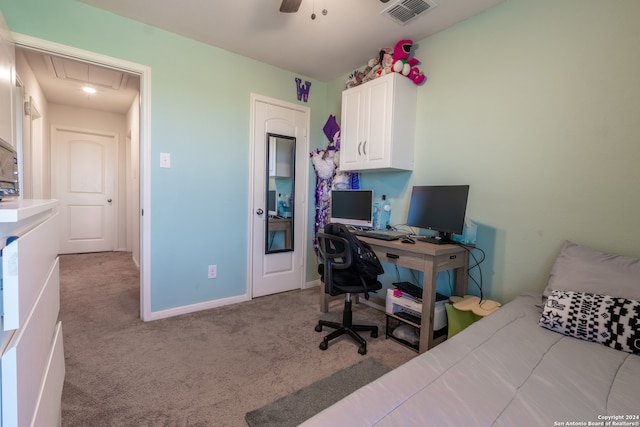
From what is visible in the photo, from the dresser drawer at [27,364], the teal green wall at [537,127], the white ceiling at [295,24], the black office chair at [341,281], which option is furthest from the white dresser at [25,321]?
the teal green wall at [537,127]

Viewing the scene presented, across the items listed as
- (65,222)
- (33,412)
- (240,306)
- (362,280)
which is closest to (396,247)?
(362,280)

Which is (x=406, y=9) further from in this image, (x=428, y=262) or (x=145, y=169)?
(x=145, y=169)

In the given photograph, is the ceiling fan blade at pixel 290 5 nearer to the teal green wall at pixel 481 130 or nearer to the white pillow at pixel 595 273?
the teal green wall at pixel 481 130

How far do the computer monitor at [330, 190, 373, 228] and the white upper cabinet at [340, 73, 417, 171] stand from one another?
28 cm

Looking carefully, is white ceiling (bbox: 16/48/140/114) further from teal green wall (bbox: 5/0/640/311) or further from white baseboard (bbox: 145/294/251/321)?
white baseboard (bbox: 145/294/251/321)

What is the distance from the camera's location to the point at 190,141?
2.72 m

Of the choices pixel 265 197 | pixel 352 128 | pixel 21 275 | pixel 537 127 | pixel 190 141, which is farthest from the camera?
pixel 265 197

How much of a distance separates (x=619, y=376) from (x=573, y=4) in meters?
2.11

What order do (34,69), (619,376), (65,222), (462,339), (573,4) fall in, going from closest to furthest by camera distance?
(619,376) < (462,339) < (573,4) < (34,69) < (65,222)

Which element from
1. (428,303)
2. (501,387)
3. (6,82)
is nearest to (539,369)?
(501,387)

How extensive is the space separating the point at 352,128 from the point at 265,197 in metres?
1.20

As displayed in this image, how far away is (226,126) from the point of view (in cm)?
291

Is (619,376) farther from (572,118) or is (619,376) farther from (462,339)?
(572,118)

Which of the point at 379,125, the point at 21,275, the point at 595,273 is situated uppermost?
the point at 379,125
